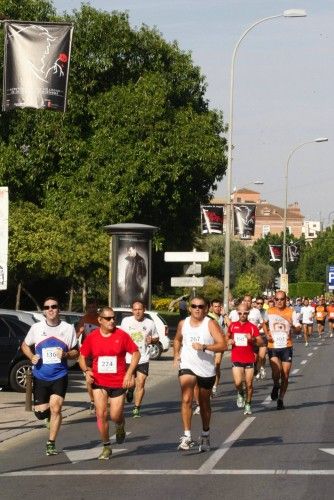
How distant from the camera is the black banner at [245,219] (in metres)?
42.4

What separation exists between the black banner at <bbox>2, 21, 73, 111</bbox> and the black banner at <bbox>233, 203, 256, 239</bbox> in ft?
82.5

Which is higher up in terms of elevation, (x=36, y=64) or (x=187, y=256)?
(x=36, y=64)

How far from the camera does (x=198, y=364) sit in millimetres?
14242

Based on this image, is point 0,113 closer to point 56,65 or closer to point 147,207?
point 147,207

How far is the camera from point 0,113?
4581 cm

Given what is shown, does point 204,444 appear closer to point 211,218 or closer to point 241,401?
point 241,401

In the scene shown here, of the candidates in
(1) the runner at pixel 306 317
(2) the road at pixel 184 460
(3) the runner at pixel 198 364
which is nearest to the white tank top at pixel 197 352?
(3) the runner at pixel 198 364

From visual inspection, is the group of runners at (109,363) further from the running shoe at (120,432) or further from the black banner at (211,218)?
the black banner at (211,218)

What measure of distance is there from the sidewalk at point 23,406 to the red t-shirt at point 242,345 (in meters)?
2.62

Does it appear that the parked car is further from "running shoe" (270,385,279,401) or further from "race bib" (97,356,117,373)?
"race bib" (97,356,117,373)

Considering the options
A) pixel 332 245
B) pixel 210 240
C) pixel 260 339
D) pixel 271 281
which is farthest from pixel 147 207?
pixel 332 245

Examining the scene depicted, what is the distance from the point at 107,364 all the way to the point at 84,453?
1.22 meters

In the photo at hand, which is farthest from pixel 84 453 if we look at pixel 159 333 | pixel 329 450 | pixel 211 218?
pixel 211 218

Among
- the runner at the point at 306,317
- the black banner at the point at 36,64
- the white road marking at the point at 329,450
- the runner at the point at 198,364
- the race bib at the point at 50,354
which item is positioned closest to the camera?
the white road marking at the point at 329,450
